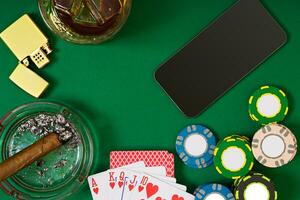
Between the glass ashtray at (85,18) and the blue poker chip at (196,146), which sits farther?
the blue poker chip at (196,146)

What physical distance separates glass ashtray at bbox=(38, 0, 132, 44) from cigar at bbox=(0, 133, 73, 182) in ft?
0.85

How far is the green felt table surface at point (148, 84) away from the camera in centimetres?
132

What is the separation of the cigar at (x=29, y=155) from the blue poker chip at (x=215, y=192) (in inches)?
15.4

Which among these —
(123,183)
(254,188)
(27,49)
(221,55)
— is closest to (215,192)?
(254,188)

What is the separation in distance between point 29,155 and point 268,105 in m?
0.62

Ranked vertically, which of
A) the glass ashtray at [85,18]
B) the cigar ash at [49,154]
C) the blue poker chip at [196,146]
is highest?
the glass ashtray at [85,18]

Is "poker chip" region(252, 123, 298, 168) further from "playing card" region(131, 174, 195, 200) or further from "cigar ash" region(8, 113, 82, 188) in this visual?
"cigar ash" region(8, 113, 82, 188)

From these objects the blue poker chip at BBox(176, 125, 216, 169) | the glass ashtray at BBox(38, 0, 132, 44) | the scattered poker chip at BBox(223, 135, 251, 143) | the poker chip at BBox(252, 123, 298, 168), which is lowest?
the poker chip at BBox(252, 123, 298, 168)

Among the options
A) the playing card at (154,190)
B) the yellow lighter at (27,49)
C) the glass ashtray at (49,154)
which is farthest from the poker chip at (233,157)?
the yellow lighter at (27,49)

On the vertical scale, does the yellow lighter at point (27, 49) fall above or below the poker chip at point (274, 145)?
above

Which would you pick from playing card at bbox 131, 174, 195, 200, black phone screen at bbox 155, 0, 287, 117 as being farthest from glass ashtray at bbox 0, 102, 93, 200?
black phone screen at bbox 155, 0, 287, 117

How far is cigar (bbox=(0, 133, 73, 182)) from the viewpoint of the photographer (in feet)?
4.02

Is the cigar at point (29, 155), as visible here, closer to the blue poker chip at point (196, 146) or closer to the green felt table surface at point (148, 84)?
the green felt table surface at point (148, 84)

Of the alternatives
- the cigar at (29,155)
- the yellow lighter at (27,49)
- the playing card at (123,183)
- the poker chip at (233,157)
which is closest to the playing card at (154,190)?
the playing card at (123,183)
